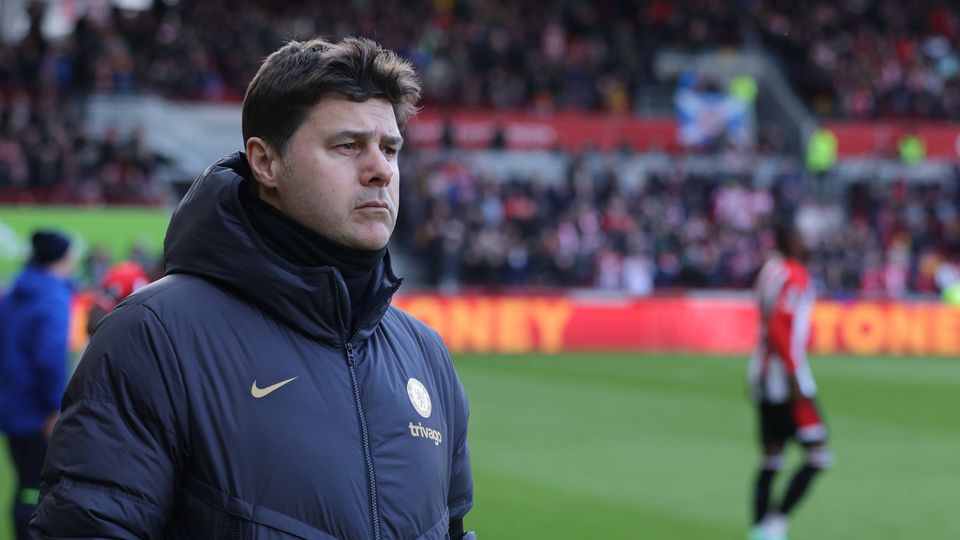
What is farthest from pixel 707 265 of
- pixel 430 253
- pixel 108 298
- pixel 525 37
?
pixel 108 298

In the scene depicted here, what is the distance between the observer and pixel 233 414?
2.41 m

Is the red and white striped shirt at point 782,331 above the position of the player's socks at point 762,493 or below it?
above

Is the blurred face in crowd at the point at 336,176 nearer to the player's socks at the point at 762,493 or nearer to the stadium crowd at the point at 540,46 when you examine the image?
the player's socks at the point at 762,493

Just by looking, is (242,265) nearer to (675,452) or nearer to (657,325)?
(675,452)

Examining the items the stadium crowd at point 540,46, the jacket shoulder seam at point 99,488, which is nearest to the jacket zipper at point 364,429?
the jacket shoulder seam at point 99,488

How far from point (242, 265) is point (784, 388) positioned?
7.18 metres

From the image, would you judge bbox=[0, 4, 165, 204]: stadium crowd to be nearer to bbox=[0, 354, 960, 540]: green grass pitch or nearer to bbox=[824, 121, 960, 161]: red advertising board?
bbox=[0, 354, 960, 540]: green grass pitch

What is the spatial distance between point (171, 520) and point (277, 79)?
0.84m

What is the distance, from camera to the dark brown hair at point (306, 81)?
8.37ft

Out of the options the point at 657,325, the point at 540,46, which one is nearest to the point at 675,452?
the point at 657,325

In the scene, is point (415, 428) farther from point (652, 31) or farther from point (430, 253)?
point (652, 31)

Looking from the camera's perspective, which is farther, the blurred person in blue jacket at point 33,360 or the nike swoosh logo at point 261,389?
the blurred person in blue jacket at point 33,360

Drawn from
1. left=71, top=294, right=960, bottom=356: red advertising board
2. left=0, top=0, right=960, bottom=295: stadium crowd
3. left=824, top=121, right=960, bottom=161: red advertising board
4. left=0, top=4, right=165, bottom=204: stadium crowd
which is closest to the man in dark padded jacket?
left=0, top=0, right=960, bottom=295: stadium crowd

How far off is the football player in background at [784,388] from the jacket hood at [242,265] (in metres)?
6.96
